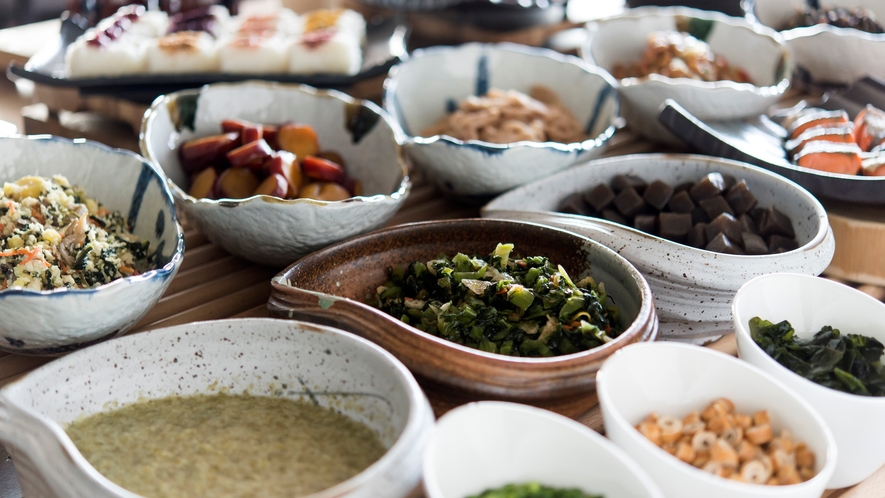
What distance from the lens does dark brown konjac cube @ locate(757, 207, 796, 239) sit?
1573 millimetres

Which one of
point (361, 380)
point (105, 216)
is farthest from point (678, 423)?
point (105, 216)

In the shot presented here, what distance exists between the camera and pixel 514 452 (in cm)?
96

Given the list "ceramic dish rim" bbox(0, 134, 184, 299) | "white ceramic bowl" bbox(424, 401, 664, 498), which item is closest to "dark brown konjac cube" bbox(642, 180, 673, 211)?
"white ceramic bowl" bbox(424, 401, 664, 498)

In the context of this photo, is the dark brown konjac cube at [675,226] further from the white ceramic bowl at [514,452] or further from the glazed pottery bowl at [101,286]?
the glazed pottery bowl at [101,286]

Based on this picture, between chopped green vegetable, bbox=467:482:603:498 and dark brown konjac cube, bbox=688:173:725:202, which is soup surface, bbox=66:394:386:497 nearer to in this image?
chopped green vegetable, bbox=467:482:603:498

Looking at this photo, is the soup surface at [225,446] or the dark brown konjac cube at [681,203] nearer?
the soup surface at [225,446]

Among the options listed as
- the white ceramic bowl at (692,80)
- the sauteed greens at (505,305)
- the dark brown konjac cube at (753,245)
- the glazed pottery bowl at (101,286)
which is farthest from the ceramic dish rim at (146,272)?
the white ceramic bowl at (692,80)

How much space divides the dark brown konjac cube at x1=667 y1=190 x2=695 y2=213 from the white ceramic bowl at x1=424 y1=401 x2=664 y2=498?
0.83 meters

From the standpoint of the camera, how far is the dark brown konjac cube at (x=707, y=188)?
5.38 ft

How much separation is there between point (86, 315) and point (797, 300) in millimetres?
1162

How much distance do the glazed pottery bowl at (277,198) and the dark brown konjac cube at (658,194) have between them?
54 cm

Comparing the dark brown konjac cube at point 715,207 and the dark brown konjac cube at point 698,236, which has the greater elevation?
the dark brown konjac cube at point 715,207

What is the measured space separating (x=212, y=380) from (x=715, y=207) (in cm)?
110

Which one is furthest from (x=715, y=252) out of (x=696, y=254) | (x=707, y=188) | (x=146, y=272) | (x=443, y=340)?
(x=146, y=272)
